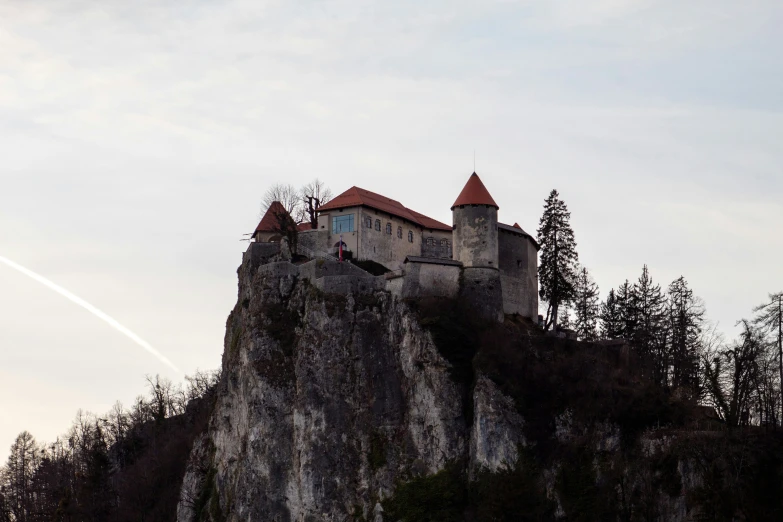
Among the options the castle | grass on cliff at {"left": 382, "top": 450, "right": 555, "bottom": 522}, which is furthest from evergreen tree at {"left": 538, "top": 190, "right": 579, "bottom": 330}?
grass on cliff at {"left": 382, "top": 450, "right": 555, "bottom": 522}

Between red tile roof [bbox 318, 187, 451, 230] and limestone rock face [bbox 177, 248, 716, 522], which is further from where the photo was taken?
red tile roof [bbox 318, 187, 451, 230]

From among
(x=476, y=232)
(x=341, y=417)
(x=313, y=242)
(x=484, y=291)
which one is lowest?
(x=341, y=417)

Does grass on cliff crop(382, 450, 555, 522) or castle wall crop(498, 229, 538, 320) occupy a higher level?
castle wall crop(498, 229, 538, 320)

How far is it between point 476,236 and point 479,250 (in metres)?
0.89

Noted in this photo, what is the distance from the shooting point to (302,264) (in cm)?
7869

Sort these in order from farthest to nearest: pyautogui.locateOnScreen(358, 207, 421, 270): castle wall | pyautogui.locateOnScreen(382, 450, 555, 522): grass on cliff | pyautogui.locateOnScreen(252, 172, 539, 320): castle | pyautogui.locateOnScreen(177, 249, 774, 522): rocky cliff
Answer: pyautogui.locateOnScreen(358, 207, 421, 270): castle wall → pyautogui.locateOnScreen(252, 172, 539, 320): castle → pyautogui.locateOnScreen(382, 450, 555, 522): grass on cliff → pyautogui.locateOnScreen(177, 249, 774, 522): rocky cliff

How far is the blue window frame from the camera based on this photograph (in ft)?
263

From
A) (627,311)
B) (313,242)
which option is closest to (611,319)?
(627,311)

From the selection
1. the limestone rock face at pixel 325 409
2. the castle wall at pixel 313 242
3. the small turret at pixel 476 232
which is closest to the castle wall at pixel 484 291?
the small turret at pixel 476 232

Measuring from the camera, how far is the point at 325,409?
243ft

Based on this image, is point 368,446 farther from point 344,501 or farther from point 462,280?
point 462,280

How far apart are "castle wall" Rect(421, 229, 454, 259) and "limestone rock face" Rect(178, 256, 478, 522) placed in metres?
9.11

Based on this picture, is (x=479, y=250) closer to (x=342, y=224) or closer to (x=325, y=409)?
(x=342, y=224)

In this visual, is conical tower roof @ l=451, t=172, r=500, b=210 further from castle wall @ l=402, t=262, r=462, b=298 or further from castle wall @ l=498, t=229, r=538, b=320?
castle wall @ l=402, t=262, r=462, b=298
